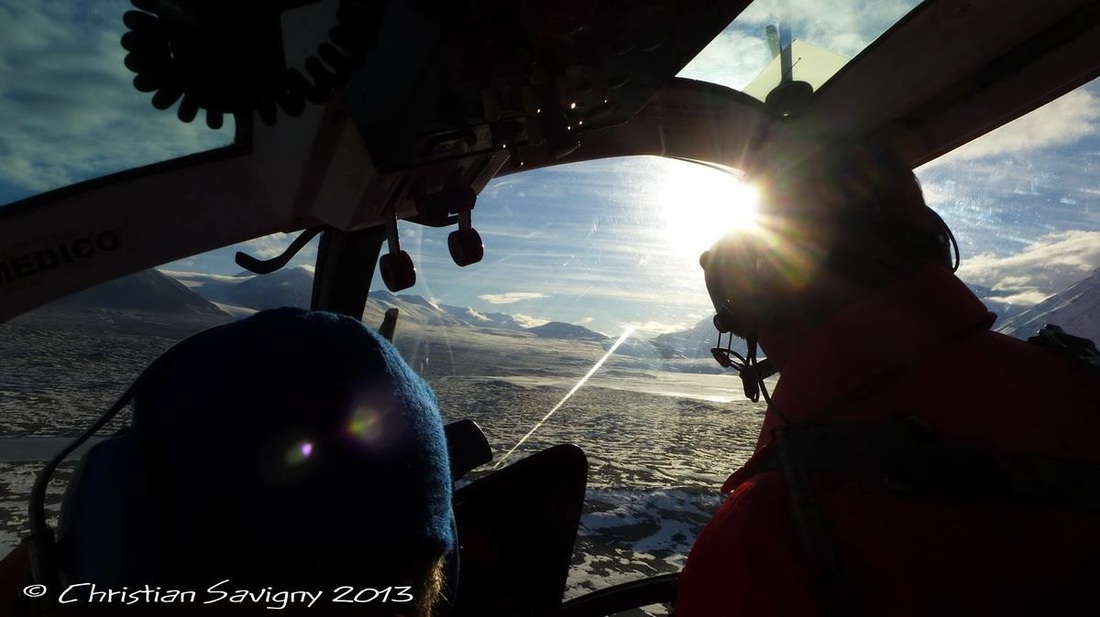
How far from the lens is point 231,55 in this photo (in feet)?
2.79

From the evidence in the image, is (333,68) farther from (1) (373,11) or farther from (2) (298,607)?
(2) (298,607)

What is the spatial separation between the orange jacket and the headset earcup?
2.03 ft

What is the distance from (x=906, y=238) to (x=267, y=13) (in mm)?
1056

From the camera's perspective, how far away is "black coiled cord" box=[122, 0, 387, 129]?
812mm

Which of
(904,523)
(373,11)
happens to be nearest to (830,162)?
(904,523)

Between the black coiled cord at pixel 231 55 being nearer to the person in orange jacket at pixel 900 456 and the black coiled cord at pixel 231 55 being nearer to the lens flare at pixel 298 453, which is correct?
the lens flare at pixel 298 453

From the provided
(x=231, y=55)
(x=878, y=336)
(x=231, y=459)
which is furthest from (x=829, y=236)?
(x=231, y=55)

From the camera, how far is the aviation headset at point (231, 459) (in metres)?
0.45

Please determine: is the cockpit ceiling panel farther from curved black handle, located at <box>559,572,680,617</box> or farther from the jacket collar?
curved black handle, located at <box>559,572,680,617</box>

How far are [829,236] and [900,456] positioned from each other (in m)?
0.38

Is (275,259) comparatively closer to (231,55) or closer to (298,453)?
(231,55)

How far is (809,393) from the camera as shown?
0.82m

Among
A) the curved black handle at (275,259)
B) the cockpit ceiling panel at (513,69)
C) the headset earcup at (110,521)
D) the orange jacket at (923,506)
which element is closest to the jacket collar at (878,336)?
the orange jacket at (923,506)

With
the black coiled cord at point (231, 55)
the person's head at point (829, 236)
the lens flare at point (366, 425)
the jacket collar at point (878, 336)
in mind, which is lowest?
the lens flare at point (366, 425)
